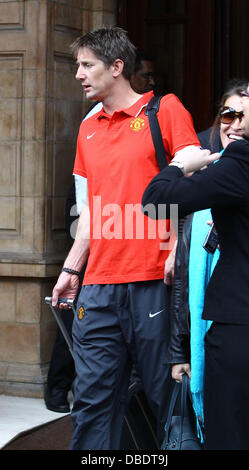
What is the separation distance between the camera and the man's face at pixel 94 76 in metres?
4.23

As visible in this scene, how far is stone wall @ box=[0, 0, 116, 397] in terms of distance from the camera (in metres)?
6.45

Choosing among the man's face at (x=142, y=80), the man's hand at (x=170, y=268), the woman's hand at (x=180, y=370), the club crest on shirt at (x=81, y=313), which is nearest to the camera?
the woman's hand at (x=180, y=370)

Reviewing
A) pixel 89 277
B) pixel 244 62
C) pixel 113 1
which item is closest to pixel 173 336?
pixel 89 277

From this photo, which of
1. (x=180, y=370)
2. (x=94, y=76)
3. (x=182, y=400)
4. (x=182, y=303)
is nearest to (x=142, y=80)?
(x=94, y=76)

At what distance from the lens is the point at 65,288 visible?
4.43 metres

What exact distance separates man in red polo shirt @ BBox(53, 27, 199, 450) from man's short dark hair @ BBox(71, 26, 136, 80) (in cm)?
25

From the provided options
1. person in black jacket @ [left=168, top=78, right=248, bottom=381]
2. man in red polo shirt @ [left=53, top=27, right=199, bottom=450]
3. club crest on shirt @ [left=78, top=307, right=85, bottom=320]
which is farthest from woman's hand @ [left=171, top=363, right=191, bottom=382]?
club crest on shirt @ [left=78, top=307, right=85, bottom=320]

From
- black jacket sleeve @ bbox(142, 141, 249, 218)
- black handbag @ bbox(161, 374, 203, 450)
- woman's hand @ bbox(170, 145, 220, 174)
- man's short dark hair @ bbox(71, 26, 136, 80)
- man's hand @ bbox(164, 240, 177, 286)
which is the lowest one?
black handbag @ bbox(161, 374, 203, 450)

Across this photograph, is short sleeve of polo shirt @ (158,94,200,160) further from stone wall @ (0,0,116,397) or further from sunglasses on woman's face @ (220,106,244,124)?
stone wall @ (0,0,116,397)

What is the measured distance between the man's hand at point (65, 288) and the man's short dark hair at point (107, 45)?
36.7 inches

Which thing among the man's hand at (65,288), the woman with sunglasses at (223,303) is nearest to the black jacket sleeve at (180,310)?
the woman with sunglasses at (223,303)

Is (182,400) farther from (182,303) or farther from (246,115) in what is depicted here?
(246,115)

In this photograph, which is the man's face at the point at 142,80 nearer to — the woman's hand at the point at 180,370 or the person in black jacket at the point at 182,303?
the person in black jacket at the point at 182,303

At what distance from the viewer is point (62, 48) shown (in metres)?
6.55
